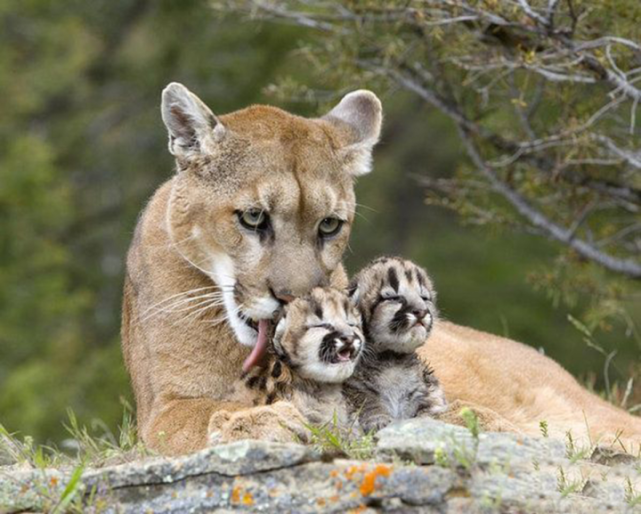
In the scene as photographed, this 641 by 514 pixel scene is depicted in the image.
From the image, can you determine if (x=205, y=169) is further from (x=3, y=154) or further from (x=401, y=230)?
(x=401, y=230)

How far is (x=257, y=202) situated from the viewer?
8.44m

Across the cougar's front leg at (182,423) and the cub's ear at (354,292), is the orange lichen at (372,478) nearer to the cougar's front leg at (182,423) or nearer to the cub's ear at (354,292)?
the cougar's front leg at (182,423)

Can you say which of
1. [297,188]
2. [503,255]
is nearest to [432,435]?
[297,188]

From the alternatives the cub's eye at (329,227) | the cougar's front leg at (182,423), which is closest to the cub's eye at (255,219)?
the cub's eye at (329,227)

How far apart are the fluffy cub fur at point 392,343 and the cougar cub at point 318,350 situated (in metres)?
0.20

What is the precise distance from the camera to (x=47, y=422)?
25094mm

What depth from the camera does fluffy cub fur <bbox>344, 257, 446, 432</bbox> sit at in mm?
7766

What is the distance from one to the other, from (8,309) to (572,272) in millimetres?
16894

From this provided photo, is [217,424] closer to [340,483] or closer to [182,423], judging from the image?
[182,423]

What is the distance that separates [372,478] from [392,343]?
58.9 inches

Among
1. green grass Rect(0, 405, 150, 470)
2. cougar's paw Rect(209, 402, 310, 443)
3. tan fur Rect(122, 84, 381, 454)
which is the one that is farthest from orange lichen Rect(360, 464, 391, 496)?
green grass Rect(0, 405, 150, 470)

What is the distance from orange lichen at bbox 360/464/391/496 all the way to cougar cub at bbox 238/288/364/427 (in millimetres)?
1053

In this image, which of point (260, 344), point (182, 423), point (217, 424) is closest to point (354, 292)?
point (260, 344)

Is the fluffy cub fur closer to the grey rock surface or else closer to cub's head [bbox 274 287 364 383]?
cub's head [bbox 274 287 364 383]
